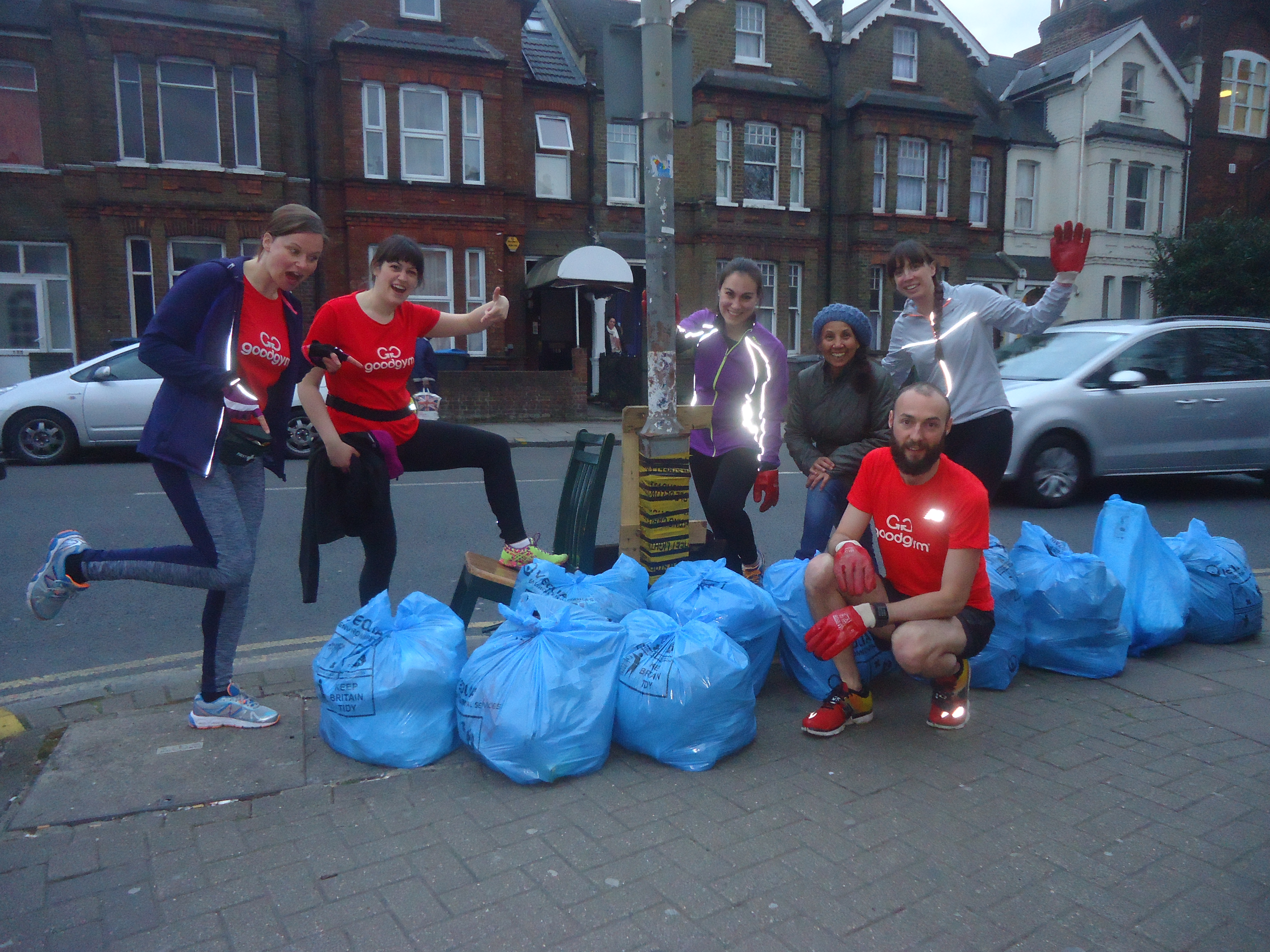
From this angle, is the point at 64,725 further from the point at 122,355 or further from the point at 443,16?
the point at 443,16

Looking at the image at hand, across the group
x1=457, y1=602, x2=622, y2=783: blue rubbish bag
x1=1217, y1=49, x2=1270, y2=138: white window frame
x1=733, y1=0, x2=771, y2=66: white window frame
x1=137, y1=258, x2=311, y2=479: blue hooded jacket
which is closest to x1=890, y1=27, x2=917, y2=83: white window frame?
x1=733, y1=0, x2=771, y2=66: white window frame

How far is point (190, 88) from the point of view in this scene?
17.6 meters

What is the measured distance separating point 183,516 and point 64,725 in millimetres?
1012

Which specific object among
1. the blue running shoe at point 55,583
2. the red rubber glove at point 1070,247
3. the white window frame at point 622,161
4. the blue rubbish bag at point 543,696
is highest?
the white window frame at point 622,161

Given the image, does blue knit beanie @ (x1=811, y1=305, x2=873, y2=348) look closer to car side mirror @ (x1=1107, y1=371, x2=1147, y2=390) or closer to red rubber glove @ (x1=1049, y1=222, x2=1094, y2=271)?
red rubber glove @ (x1=1049, y1=222, x2=1094, y2=271)

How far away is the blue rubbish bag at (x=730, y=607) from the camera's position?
3535 millimetres

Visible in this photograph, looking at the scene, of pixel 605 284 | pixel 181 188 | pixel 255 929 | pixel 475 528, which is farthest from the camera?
pixel 605 284

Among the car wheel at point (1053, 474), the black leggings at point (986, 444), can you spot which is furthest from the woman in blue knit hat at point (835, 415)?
the car wheel at point (1053, 474)

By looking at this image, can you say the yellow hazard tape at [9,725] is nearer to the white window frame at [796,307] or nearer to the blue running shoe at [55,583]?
the blue running shoe at [55,583]

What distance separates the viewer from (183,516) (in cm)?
318

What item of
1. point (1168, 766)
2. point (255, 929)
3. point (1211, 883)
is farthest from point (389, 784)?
point (1168, 766)

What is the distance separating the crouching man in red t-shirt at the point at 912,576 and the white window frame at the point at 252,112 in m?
17.9

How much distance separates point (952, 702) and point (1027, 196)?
87.8 ft

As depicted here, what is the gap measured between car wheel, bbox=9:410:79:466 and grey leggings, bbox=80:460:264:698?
31.2ft
